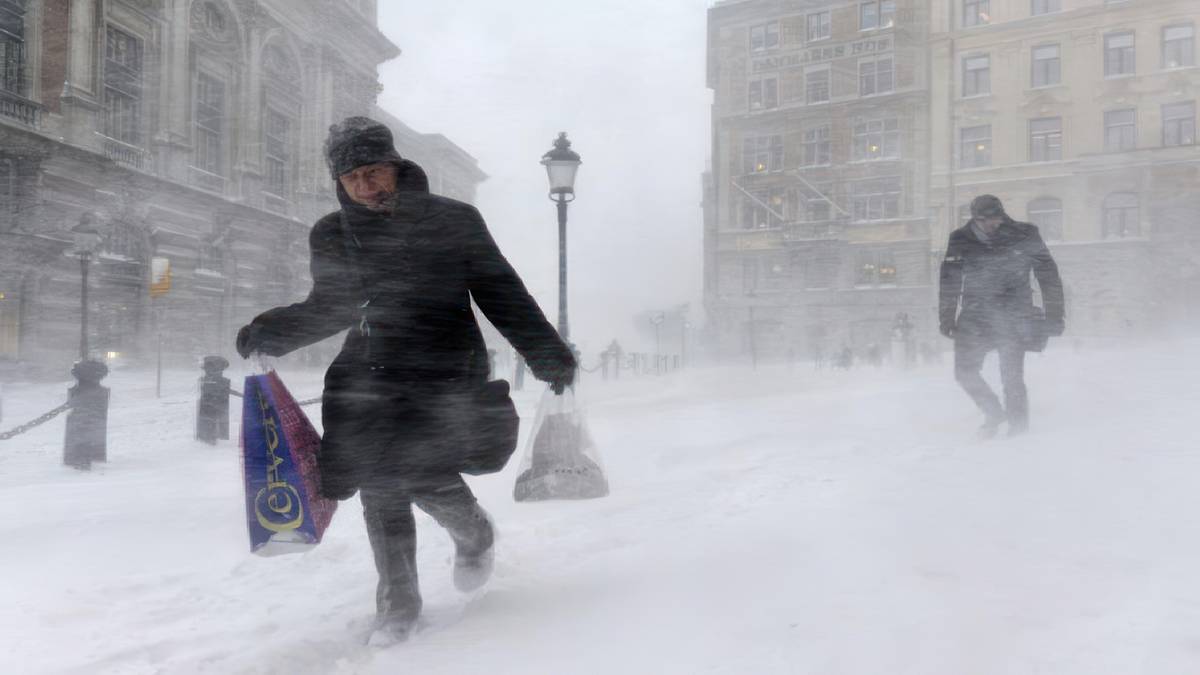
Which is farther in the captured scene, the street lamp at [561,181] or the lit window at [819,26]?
the lit window at [819,26]

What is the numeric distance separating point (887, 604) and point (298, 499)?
1.69m

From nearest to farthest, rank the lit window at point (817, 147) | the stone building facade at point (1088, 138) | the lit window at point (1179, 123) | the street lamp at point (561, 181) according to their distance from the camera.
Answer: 1. the street lamp at point (561, 181)
2. the lit window at point (1179, 123)
3. the stone building facade at point (1088, 138)
4. the lit window at point (817, 147)

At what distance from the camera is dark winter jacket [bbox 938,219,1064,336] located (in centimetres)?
494

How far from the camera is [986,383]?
5.20m

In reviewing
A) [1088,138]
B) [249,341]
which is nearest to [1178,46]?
[1088,138]

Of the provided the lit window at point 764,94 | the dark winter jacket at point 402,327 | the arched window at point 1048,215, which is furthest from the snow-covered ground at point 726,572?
the lit window at point 764,94

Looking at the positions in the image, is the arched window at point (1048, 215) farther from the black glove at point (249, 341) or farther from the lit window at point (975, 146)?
the black glove at point (249, 341)

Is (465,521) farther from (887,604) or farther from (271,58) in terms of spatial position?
(271,58)

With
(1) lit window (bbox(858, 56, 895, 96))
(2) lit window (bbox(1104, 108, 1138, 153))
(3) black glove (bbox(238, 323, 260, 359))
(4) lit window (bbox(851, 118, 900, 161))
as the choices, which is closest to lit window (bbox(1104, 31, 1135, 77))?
(2) lit window (bbox(1104, 108, 1138, 153))

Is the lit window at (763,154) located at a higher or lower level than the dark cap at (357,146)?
higher

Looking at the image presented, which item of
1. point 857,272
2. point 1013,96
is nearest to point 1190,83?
point 1013,96

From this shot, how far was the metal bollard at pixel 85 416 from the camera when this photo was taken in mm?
6867

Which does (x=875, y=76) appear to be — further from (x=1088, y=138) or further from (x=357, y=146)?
(x=357, y=146)

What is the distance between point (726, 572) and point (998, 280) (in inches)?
132
